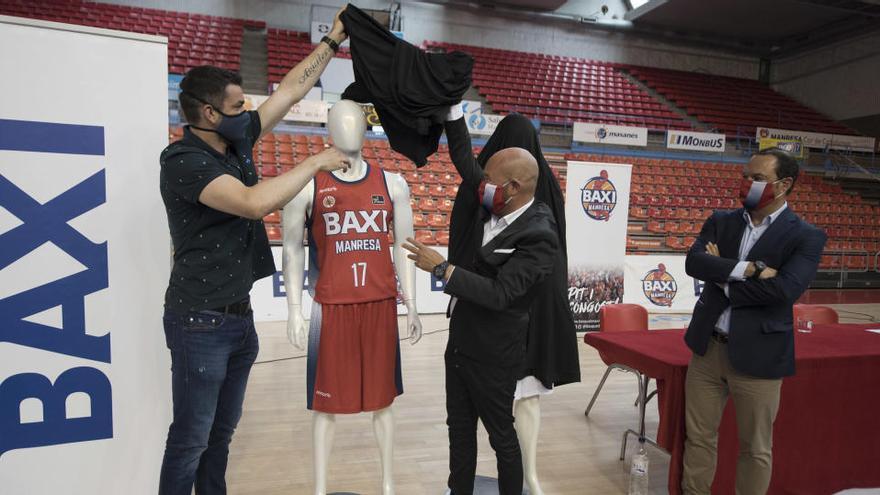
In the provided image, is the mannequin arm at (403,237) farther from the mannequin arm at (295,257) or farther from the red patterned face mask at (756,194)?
the red patterned face mask at (756,194)

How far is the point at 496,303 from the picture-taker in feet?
4.93

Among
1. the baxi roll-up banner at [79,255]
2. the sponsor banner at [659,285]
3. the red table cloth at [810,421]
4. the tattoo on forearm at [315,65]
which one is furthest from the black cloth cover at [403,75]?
the sponsor banner at [659,285]

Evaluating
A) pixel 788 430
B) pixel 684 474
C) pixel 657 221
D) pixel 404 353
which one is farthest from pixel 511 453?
pixel 657 221

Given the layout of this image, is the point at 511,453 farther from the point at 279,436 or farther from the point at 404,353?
the point at 404,353

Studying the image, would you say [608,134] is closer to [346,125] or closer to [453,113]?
[453,113]

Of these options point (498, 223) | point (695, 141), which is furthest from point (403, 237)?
point (695, 141)

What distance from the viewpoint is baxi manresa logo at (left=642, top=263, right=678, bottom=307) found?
23.0ft

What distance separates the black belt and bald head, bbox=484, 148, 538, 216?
911 mm

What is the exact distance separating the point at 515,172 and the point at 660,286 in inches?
245

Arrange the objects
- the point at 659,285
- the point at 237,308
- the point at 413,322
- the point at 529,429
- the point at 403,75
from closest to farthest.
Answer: the point at 237,308 < the point at 403,75 < the point at 413,322 < the point at 529,429 < the point at 659,285

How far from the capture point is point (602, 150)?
10906 millimetres

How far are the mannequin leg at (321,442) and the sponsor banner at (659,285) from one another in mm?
5582

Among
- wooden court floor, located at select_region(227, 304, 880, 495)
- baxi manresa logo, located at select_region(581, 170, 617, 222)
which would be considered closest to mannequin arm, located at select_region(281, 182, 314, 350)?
wooden court floor, located at select_region(227, 304, 880, 495)

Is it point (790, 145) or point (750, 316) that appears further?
point (790, 145)
